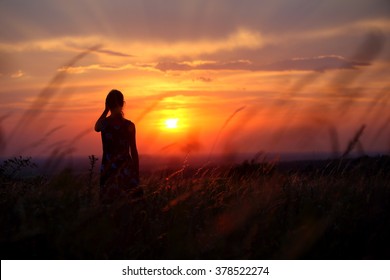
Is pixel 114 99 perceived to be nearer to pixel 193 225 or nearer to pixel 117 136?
pixel 117 136

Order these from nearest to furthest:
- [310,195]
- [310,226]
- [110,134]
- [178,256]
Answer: [178,256] < [310,226] < [310,195] < [110,134]

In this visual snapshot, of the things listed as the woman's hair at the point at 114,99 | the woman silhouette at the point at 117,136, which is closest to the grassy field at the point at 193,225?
the woman silhouette at the point at 117,136

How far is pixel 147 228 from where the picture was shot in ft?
14.1

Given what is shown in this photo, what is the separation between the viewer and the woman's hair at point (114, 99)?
6.34 meters

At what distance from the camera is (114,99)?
21.0ft

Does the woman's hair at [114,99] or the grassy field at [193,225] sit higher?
the woman's hair at [114,99]

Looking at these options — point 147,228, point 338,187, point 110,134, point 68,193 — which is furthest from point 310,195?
point 110,134

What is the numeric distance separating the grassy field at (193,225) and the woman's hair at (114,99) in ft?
5.64

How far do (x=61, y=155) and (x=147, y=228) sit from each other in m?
0.97

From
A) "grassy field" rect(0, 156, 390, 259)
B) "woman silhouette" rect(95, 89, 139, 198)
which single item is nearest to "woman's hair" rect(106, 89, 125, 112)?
"woman silhouette" rect(95, 89, 139, 198)

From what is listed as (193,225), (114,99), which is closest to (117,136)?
(114,99)

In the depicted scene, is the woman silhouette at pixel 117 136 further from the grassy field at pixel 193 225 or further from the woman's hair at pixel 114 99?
the grassy field at pixel 193 225

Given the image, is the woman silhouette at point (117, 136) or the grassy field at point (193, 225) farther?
the woman silhouette at point (117, 136)
